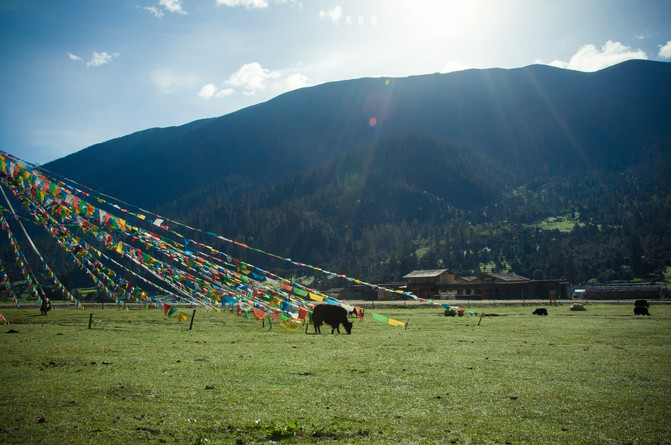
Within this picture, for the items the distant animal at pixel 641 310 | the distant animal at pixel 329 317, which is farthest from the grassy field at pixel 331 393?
the distant animal at pixel 641 310

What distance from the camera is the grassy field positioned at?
713 centimetres

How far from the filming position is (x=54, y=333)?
20406 millimetres

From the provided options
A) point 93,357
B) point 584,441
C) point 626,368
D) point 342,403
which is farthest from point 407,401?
point 93,357

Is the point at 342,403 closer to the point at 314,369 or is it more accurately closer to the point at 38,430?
the point at 314,369

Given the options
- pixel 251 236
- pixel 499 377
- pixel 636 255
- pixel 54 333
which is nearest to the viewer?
pixel 499 377

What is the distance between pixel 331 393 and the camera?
9.57 metres

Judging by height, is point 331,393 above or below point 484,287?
above

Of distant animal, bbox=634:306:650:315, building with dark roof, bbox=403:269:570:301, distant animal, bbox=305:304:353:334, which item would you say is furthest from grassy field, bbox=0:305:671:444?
building with dark roof, bbox=403:269:570:301

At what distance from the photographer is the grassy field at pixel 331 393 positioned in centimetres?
713

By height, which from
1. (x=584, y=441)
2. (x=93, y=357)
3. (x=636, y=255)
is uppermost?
(x=584, y=441)

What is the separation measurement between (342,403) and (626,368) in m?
8.66

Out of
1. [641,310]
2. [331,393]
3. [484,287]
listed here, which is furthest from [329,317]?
[484,287]

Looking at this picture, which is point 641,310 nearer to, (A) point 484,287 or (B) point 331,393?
(B) point 331,393

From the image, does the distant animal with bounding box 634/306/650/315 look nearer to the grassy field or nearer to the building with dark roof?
the grassy field
